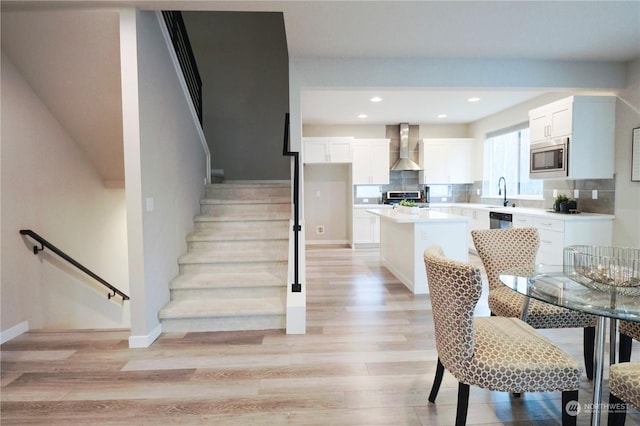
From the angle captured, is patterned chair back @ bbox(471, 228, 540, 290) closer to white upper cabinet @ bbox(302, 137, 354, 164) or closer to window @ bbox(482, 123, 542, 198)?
window @ bbox(482, 123, 542, 198)

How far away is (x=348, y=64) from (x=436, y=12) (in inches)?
46.3

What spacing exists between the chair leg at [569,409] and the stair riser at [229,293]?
2303 millimetres

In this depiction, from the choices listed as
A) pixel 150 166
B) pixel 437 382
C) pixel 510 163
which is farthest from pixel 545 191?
pixel 150 166

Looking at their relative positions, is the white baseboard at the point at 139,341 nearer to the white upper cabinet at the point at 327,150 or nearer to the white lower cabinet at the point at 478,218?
the white upper cabinet at the point at 327,150

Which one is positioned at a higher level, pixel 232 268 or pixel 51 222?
pixel 51 222

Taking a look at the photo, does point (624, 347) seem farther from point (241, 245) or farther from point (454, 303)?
point (241, 245)

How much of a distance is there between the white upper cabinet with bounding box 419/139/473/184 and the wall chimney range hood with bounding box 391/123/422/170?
32 cm

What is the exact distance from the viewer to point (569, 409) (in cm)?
147

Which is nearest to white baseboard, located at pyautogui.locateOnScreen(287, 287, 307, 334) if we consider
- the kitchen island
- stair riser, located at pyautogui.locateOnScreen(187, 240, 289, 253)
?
stair riser, located at pyautogui.locateOnScreen(187, 240, 289, 253)

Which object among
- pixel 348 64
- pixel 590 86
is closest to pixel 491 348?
pixel 348 64

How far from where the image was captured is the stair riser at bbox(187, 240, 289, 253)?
3.68 metres

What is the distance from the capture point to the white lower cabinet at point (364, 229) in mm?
6867

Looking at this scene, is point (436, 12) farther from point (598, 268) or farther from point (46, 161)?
point (46, 161)

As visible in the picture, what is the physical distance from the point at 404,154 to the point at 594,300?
597cm
